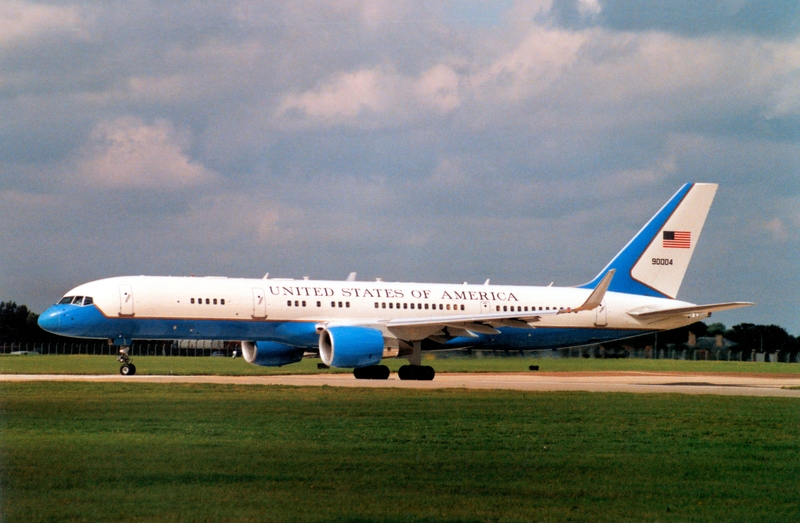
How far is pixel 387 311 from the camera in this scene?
3897cm

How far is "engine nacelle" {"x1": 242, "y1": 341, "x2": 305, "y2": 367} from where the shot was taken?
126 feet

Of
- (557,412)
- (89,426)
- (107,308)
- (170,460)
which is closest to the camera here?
(170,460)

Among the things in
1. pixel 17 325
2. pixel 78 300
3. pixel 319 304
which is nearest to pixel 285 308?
pixel 319 304

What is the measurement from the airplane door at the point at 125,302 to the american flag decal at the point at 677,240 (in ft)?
78.2

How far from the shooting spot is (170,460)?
1359 cm

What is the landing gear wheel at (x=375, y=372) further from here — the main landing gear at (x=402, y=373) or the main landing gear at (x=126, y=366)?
the main landing gear at (x=126, y=366)

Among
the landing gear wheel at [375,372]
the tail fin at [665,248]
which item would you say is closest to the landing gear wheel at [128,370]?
the landing gear wheel at [375,372]

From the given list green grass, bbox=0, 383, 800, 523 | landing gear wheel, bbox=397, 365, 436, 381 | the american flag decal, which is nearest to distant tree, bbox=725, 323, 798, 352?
the american flag decal

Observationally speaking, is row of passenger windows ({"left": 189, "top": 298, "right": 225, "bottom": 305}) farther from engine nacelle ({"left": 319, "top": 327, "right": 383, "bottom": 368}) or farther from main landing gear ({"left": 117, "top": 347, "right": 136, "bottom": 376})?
engine nacelle ({"left": 319, "top": 327, "right": 383, "bottom": 368})

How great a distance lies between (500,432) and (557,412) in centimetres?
451

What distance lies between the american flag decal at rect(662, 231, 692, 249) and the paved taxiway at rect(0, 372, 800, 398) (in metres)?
5.94

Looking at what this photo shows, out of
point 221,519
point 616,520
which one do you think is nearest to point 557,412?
point 616,520

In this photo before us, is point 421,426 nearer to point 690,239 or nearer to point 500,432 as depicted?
point 500,432

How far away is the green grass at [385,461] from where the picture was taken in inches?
428
